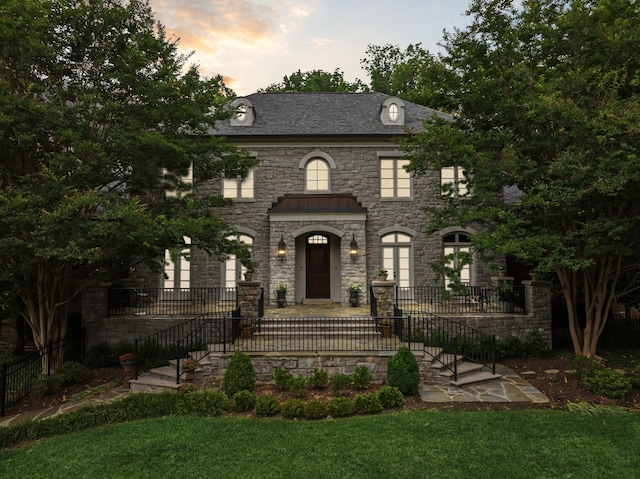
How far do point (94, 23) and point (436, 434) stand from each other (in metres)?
12.5

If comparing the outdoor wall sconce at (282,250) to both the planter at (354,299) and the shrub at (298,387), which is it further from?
the shrub at (298,387)

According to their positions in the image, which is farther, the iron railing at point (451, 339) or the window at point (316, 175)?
the window at point (316, 175)

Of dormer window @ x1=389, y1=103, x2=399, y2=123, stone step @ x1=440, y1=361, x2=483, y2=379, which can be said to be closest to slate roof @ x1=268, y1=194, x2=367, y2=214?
dormer window @ x1=389, y1=103, x2=399, y2=123

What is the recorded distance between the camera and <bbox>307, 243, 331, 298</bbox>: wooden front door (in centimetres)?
1617

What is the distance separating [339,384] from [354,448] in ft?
7.28

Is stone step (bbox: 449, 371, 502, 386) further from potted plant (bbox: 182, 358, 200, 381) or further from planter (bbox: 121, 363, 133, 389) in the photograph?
planter (bbox: 121, 363, 133, 389)

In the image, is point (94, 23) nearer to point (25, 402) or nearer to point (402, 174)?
point (25, 402)

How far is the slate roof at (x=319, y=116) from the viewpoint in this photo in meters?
15.8

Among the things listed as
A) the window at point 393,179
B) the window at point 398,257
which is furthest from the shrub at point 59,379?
the window at point 393,179

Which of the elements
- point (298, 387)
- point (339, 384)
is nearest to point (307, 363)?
point (298, 387)

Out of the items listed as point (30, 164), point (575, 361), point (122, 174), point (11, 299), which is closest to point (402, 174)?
point (575, 361)

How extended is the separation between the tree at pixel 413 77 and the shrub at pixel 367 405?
8.98 m

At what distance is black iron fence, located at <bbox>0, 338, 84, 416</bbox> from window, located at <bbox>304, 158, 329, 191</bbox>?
10.3 metres

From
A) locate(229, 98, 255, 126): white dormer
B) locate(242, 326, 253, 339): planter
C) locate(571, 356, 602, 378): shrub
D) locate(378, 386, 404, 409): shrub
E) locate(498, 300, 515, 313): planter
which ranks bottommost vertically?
locate(378, 386, 404, 409): shrub
